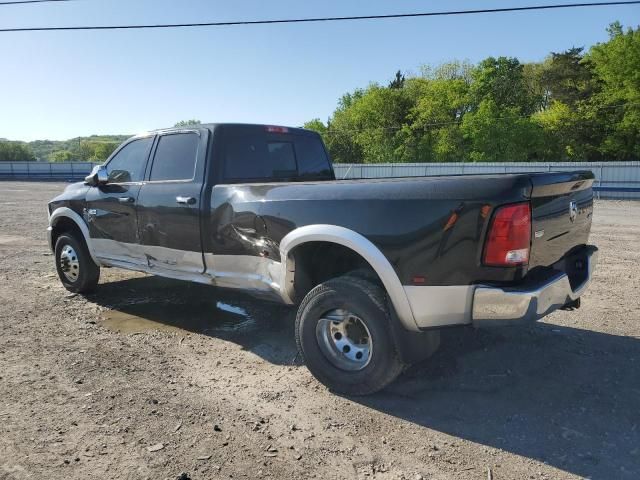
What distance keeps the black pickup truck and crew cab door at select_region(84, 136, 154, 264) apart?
35mm

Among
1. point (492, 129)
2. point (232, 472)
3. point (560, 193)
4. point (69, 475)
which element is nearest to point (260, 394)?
point (232, 472)

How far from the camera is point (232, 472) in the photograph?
2.90m

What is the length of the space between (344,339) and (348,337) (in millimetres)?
34

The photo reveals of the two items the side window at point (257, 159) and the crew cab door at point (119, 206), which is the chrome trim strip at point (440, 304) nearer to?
the side window at point (257, 159)

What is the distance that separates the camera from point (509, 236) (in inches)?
124

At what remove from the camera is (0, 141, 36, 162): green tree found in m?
92.9

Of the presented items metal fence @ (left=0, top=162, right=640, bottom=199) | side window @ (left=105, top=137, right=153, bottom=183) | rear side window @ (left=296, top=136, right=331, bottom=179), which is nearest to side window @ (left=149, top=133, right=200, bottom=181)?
side window @ (left=105, top=137, right=153, bottom=183)

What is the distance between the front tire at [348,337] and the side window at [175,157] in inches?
80.7

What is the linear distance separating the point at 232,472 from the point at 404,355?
1354 millimetres

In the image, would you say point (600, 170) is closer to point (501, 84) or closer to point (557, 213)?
point (557, 213)

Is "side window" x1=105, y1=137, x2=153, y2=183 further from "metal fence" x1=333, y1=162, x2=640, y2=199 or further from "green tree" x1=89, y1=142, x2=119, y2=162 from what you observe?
"green tree" x1=89, y1=142, x2=119, y2=162

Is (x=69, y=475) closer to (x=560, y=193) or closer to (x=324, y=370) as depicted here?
(x=324, y=370)

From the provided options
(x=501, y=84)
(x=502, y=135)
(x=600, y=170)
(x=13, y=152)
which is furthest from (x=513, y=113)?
(x=13, y=152)

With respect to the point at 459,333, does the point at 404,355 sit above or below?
above
